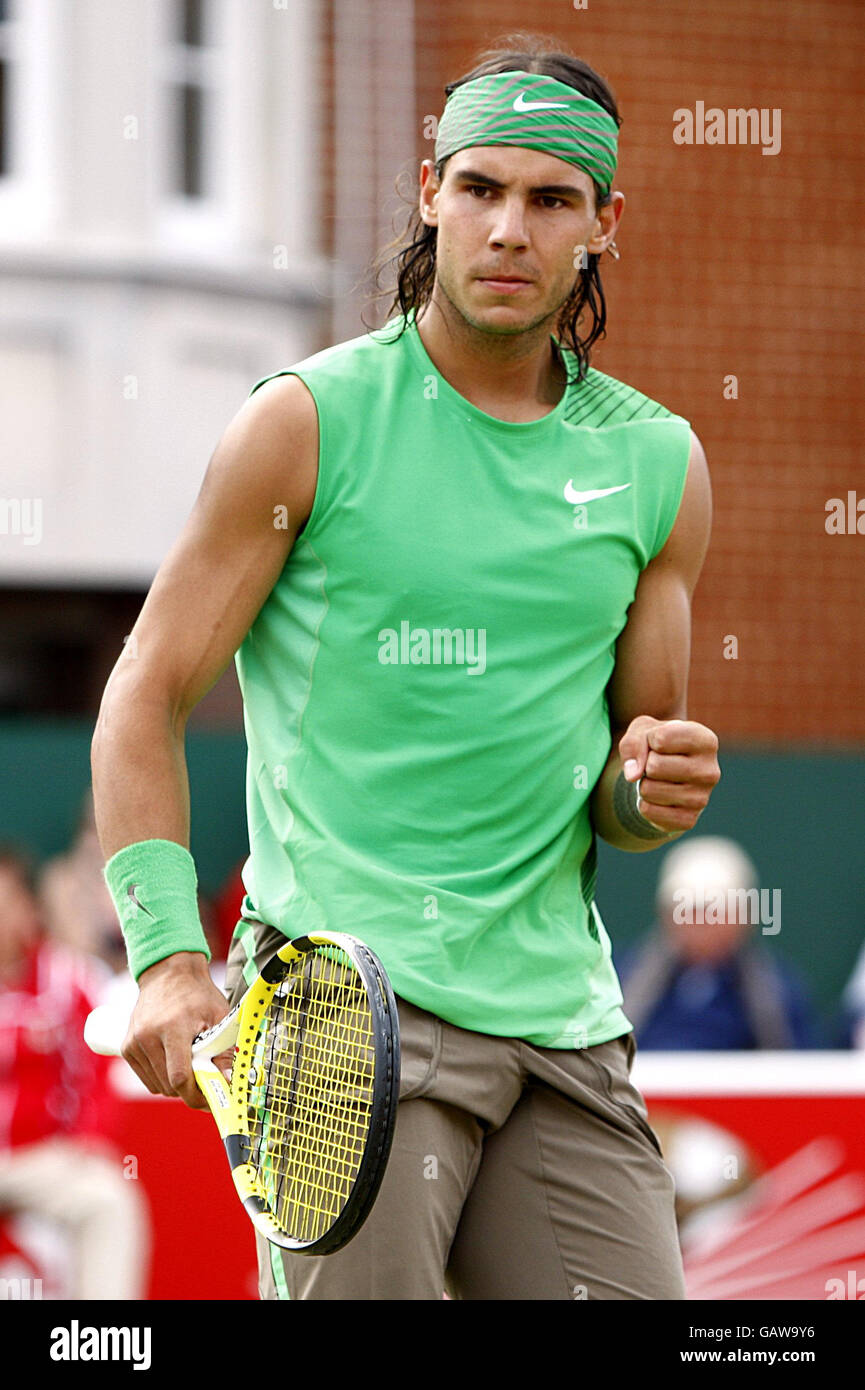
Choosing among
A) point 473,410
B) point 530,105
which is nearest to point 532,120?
point 530,105

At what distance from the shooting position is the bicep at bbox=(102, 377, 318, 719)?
2.90m

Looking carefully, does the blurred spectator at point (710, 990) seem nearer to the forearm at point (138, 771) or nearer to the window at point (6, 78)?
the forearm at point (138, 771)

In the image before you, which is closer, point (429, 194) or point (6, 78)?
point (429, 194)

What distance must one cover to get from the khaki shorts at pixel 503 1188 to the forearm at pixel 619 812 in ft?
1.08

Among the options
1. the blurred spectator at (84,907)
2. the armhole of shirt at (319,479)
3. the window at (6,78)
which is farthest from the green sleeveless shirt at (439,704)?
the window at (6,78)

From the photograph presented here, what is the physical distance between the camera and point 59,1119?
669cm

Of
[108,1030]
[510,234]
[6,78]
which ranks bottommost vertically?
[108,1030]

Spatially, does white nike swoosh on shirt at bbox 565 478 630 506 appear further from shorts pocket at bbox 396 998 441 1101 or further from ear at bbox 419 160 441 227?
shorts pocket at bbox 396 998 441 1101

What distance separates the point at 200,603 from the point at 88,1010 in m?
4.20

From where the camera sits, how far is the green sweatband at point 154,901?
2846 millimetres

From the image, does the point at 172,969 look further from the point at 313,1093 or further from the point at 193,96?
the point at 193,96

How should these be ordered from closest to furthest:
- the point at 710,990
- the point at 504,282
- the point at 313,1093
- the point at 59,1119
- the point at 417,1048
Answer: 1. the point at 313,1093
2. the point at 417,1048
3. the point at 504,282
4. the point at 59,1119
5. the point at 710,990

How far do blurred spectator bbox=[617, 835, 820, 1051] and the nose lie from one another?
4.99 metres

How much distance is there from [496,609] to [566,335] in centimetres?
73
